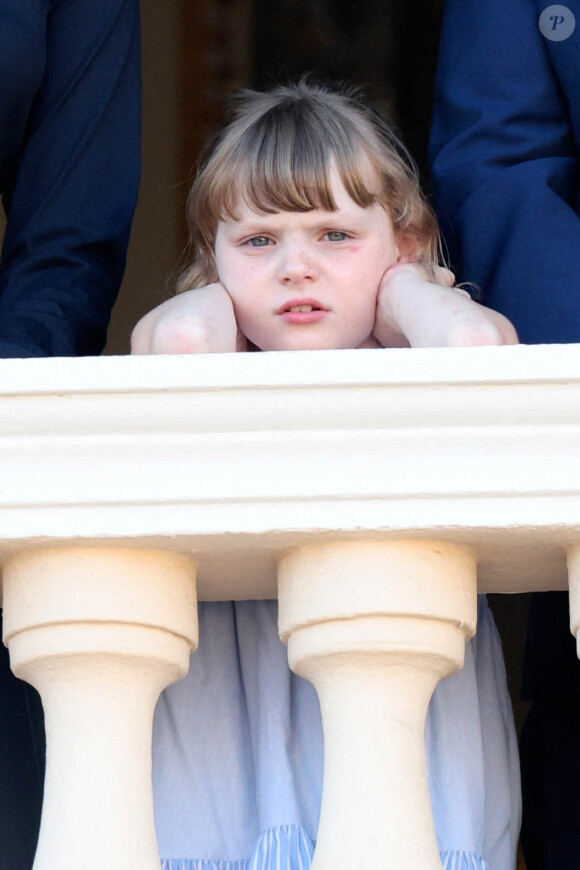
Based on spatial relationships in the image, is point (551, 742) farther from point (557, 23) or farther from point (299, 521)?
point (557, 23)

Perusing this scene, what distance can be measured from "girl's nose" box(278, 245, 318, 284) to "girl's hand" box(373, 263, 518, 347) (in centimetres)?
7

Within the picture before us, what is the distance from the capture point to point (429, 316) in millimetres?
1229

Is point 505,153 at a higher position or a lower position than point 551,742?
higher

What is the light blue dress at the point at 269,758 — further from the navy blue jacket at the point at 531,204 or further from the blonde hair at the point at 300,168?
the blonde hair at the point at 300,168

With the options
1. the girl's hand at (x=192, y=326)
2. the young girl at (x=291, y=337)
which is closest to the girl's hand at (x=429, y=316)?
the young girl at (x=291, y=337)

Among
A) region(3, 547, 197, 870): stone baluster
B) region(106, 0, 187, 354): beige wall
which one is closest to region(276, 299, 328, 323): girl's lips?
region(3, 547, 197, 870): stone baluster

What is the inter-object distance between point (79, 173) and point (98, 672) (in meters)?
0.69

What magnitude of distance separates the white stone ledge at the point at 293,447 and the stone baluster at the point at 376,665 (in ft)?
0.08

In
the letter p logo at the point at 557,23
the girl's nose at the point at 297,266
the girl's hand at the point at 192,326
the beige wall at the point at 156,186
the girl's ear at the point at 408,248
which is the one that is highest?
the beige wall at the point at 156,186

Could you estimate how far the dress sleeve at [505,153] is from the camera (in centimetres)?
126

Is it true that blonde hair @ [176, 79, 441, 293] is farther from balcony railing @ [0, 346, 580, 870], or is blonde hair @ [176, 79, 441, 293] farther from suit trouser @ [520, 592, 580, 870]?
balcony railing @ [0, 346, 580, 870]

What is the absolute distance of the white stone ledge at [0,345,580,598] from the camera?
2.89 feet

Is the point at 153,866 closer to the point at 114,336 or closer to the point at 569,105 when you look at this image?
the point at 569,105

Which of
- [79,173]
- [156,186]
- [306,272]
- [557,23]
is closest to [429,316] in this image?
[306,272]
